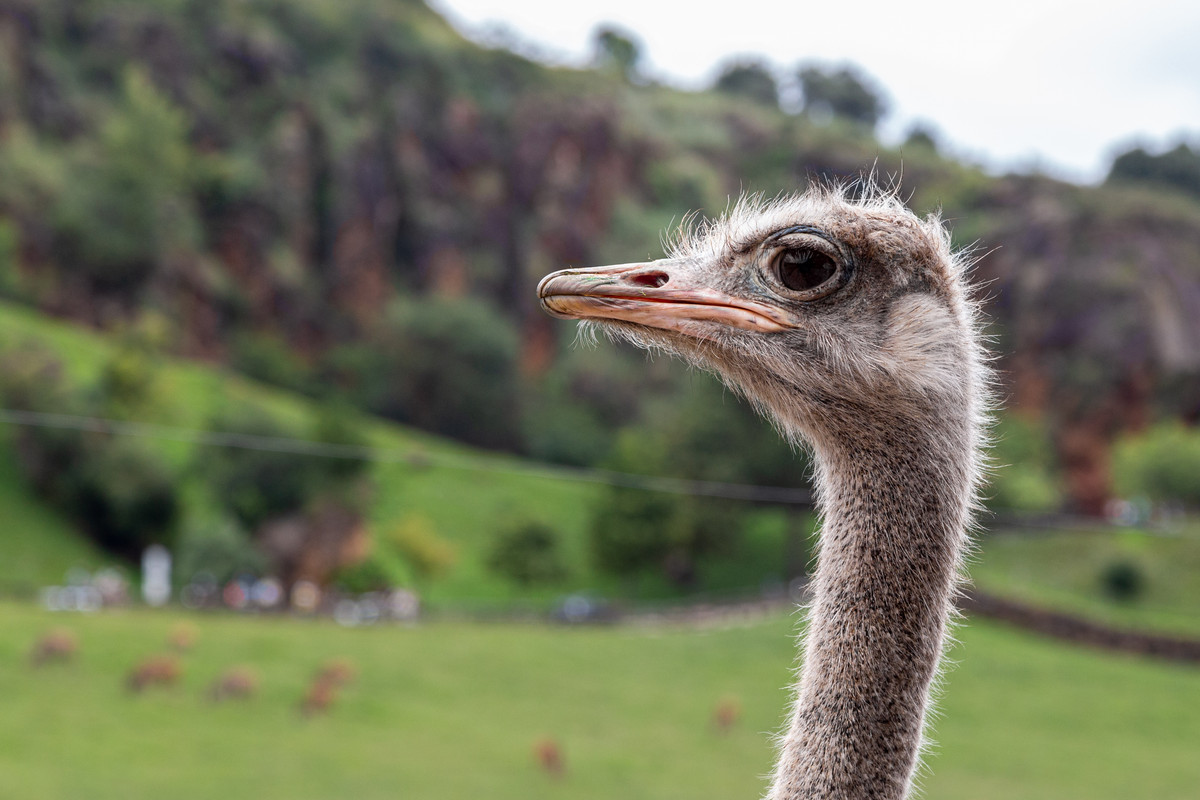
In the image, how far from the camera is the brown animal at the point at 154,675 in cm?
2514

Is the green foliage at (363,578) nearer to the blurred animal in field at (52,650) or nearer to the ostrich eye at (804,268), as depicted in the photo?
the blurred animal in field at (52,650)

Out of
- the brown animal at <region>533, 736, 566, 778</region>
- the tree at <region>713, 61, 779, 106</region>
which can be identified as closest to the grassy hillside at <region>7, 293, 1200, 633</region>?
the brown animal at <region>533, 736, 566, 778</region>

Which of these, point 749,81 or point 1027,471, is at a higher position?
point 749,81

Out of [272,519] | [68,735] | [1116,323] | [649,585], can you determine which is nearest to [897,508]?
[68,735]

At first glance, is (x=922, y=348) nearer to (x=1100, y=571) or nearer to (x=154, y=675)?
(x=154, y=675)

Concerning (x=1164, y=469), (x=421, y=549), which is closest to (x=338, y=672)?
(x=421, y=549)

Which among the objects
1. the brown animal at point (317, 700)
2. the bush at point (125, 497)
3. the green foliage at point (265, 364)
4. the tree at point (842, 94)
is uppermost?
the tree at point (842, 94)

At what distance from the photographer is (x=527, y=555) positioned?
39219 mm

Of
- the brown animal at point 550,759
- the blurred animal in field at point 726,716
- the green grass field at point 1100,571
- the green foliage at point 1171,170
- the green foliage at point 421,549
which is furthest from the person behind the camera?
the green foliage at point 1171,170

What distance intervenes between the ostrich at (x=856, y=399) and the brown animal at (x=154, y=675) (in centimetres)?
2532

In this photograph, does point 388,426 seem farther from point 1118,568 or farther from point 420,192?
point 1118,568

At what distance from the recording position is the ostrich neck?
206cm

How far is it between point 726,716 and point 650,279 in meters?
26.3

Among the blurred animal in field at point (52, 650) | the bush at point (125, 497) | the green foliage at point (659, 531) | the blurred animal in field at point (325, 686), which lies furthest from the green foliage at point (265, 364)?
the blurred animal in field at point (52, 650)
